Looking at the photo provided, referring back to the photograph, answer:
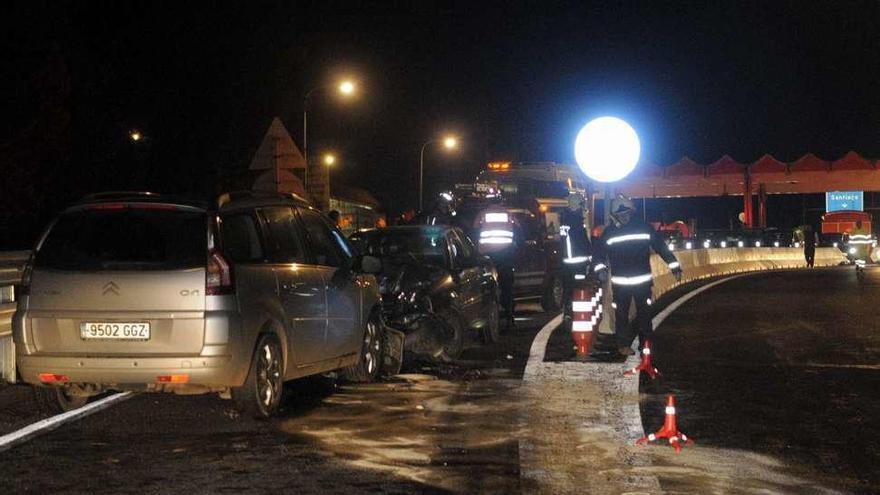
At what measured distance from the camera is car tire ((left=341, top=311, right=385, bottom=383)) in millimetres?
11867

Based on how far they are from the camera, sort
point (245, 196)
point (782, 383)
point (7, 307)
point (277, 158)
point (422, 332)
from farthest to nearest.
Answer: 1. point (277, 158)
2. point (422, 332)
3. point (782, 383)
4. point (7, 307)
5. point (245, 196)

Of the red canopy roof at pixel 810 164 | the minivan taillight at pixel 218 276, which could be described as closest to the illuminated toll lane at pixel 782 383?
the minivan taillight at pixel 218 276

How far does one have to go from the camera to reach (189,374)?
9062 millimetres

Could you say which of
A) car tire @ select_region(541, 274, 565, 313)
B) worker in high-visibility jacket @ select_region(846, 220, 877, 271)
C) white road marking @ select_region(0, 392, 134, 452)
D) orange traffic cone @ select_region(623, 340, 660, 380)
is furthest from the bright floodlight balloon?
worker in high-visibility jacket @ select_region(846, 220, 877, 271)

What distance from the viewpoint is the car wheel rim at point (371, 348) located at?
39.2ft

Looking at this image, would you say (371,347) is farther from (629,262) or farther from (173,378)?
(173,378)

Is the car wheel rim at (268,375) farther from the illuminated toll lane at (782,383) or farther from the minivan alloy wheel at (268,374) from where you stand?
the illuminated toll lane at (782,383)

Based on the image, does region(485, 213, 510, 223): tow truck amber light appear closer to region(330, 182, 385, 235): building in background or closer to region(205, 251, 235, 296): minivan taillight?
region(330, 182, 385, 235): building in background

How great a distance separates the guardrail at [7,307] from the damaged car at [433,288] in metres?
3.48

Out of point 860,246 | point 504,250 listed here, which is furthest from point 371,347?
point 860,246

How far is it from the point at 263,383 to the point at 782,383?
507 cm

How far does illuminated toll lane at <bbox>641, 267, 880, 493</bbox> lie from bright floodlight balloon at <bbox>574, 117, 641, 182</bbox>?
2217mm

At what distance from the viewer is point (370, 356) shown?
1205cm

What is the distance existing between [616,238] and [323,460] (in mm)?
6163
